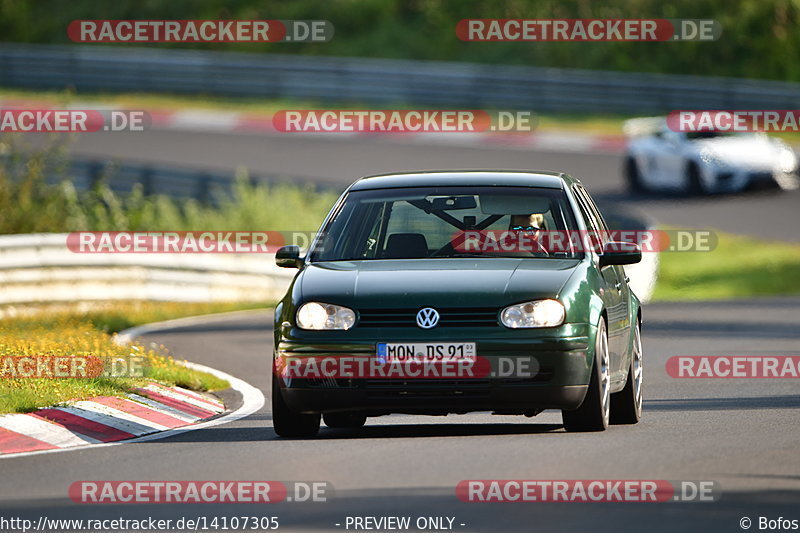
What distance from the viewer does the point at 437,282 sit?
32.6ft

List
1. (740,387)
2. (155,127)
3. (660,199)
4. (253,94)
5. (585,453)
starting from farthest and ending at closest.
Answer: (253,94) → (155,127) → (660,199) → (740,387) → (585,453)

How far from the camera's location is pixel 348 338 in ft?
32.1

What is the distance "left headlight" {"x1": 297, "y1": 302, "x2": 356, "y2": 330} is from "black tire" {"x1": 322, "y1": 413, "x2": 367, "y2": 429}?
1.32 meters

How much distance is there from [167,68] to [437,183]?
35464 millimetres

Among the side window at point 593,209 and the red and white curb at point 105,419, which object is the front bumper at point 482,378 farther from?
the side window at point 593,209

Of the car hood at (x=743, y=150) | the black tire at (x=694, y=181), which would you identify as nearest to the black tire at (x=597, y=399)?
the car hood at (x=743, y=150)

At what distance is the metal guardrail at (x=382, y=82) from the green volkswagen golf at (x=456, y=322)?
2911cm

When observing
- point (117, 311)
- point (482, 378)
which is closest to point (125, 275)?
point (117, 311)

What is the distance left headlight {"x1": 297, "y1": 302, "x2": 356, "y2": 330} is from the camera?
32.3ft

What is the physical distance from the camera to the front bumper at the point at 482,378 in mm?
9711

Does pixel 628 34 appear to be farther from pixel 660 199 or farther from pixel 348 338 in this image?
pixel 348 338

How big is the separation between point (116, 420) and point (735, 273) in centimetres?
2070

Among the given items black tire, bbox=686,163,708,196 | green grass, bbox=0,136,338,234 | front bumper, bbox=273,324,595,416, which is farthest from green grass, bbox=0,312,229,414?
black tire, bbox=686,163,708,196

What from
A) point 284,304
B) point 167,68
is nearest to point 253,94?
point 167,68
